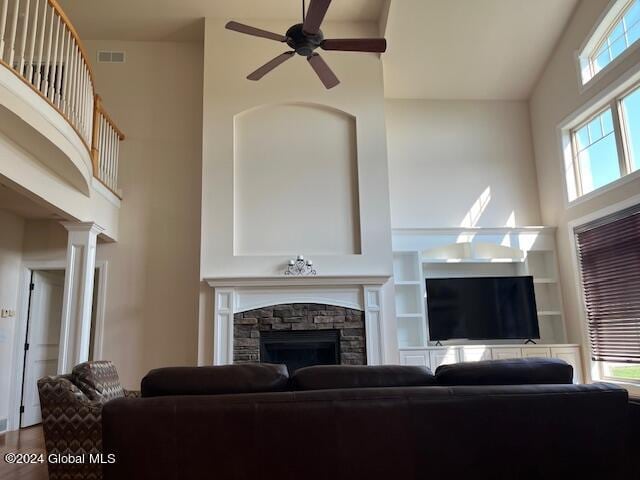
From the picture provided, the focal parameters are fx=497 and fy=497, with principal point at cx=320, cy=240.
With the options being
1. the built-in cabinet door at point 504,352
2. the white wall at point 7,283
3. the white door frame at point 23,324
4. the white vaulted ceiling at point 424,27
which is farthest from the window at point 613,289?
the white wall at point 7,283

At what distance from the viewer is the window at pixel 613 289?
5.37 meters

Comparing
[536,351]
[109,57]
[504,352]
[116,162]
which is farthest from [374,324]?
[109,57]

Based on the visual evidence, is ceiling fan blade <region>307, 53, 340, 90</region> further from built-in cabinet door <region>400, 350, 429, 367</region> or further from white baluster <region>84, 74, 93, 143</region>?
built-in cabinet door <region>400, 350, 429, 367</region>

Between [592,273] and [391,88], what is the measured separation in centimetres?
365

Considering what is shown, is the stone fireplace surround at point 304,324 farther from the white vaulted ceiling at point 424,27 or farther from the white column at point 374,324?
the white vaulted ceiling at point 424,27

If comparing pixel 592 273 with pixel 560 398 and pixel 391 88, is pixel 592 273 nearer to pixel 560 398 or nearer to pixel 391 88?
pixel 391 88

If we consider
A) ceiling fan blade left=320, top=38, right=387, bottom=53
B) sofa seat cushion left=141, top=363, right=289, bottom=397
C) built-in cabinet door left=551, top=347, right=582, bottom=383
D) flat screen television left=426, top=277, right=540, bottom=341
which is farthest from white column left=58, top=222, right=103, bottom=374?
built-in cabinet door left=551, top=347, right=582, bottom=383

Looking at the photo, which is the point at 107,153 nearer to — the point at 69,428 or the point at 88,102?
the point at 88,102

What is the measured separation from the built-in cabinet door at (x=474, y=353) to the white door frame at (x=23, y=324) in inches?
177

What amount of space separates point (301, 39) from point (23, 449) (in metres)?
4.51

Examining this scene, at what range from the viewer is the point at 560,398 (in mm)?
2162

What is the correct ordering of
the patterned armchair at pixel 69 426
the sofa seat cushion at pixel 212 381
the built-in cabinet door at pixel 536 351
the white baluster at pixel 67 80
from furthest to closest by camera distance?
the built-in cabinet door at pixel 536 351, the white baluster at pixel 67 80, the patterned armchair at pixel 69 426, the sofa seat cushion at pixel 212 381

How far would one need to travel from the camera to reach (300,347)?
6000 mm

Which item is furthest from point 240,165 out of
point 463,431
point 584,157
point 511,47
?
point 463,431
